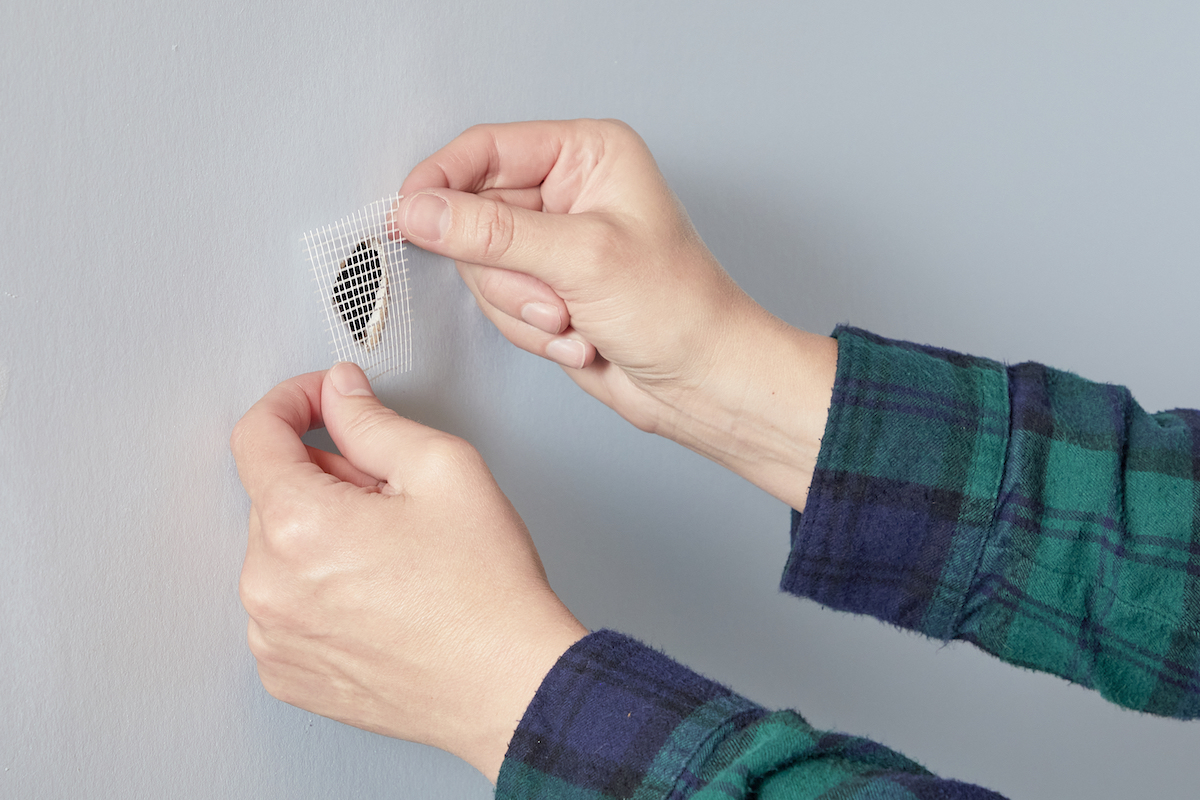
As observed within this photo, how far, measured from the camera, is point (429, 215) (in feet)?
2.05

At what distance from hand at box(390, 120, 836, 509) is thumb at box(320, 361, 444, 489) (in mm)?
117

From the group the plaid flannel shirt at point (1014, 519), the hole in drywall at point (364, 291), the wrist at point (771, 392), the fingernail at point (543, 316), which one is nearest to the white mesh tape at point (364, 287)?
the hole in drywall at point (364, 291)

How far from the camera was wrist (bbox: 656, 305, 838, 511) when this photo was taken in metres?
0.74

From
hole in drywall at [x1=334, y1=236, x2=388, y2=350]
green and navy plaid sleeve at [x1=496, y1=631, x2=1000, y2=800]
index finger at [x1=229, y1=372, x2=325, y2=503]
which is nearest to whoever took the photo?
green and navy plaid sleeve at [x1=496, y1=631, x2=1000, y2=800]

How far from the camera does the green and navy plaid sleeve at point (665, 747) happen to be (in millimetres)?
472

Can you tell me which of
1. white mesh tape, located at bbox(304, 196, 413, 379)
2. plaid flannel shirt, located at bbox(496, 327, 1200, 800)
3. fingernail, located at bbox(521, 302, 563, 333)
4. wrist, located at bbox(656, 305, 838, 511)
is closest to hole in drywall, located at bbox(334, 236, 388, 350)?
white mesh tape, located at bbox(304, 196, 413, 379)

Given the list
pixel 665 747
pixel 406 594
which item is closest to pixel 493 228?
pixel 406 594

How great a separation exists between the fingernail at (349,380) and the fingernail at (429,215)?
4.5 inches

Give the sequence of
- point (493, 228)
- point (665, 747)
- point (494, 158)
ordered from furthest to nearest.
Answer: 1. point (494, 158)
2. point (493, 228)
3. point (665, 747)

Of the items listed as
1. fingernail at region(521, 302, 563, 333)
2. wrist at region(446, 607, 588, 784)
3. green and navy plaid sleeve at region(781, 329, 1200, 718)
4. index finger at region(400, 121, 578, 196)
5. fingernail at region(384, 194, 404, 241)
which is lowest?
wrist at region(446, 607, 588, 784)

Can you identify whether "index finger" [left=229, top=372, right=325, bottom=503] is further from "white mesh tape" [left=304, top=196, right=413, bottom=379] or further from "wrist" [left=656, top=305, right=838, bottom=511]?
"wrist" [left=656, top=305, right=838, bottom=511]

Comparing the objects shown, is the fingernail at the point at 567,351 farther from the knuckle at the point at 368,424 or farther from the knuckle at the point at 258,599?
the knuckle at the point at 258,599

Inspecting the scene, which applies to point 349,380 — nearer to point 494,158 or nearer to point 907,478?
point 494,158

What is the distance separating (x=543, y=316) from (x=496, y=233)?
96mm
